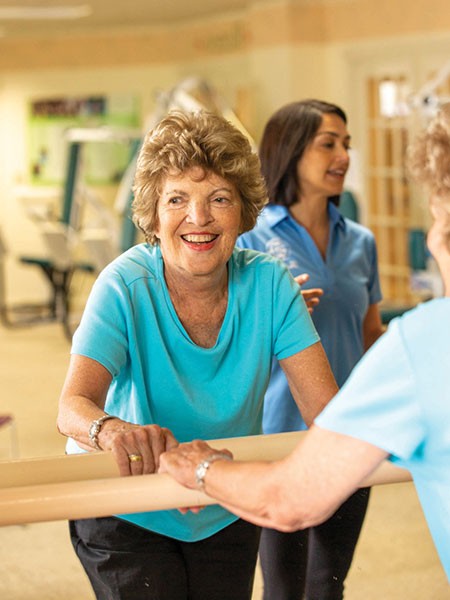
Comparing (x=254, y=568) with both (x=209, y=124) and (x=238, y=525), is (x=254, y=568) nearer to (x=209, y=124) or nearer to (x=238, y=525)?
(x=238, y=525)

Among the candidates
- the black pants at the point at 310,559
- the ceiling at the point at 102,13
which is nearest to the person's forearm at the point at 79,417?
the black pants at the point at 310,559

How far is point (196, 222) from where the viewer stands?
1.73 m

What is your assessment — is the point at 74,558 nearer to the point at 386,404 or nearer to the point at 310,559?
the point at 310,559

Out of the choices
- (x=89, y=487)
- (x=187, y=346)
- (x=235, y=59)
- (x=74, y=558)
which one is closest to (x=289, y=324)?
(x=187, y=346)

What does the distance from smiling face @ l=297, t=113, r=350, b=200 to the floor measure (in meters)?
0.77

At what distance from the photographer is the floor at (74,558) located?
1.90m

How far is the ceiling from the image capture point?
8859mm

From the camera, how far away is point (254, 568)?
1784mm

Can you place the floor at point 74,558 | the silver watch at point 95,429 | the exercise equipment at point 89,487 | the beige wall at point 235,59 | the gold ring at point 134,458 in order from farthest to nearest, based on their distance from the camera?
1. the beige wall at point 235,59
2. the floor at point 74,558
3. the silver watch at point 95,429
4. the gold ring at point 134,458
5. the exercise equipment at point 89,487

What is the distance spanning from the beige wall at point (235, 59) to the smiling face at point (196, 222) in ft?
22.3

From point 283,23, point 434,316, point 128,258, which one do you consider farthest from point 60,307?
point 434,316

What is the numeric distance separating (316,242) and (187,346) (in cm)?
88

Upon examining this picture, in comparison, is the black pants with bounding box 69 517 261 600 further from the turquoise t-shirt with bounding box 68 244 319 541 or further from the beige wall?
the beige wall

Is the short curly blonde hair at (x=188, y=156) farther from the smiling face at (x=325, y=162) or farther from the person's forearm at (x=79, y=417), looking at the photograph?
the smiling face at (x=325, y=162)
